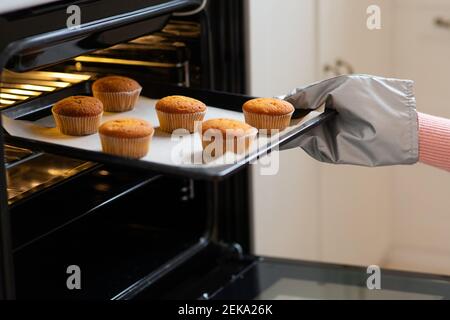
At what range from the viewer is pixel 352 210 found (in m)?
2.36

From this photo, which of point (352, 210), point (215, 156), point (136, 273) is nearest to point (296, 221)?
point (352, 210)

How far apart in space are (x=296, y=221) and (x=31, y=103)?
36.3 inches

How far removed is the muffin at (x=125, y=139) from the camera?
1.10 m

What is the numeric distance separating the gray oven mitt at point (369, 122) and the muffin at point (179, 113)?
0.44 ft

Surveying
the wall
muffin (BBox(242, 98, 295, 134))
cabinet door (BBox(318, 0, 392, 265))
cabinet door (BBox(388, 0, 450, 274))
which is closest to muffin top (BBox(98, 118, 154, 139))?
muffin (BBox(242, 98, 295, 134))

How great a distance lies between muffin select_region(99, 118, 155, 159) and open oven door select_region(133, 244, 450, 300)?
367mm

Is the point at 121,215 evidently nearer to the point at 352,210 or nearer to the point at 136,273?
the point at 136,273

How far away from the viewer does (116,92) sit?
1286mm

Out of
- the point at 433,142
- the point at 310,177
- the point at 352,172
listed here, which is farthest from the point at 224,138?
the point at 352,172

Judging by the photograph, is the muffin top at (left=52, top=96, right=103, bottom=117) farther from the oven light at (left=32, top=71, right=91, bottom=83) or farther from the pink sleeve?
the pink sleeve

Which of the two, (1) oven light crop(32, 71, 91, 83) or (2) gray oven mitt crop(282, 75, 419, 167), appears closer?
(2) gray oven mitt crop(282, 75, 419, 167)

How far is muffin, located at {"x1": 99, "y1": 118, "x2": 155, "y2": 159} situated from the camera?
110cm

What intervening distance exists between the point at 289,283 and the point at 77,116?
49 cm

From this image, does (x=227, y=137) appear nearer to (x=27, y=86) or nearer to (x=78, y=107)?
(x=78, y=107)
